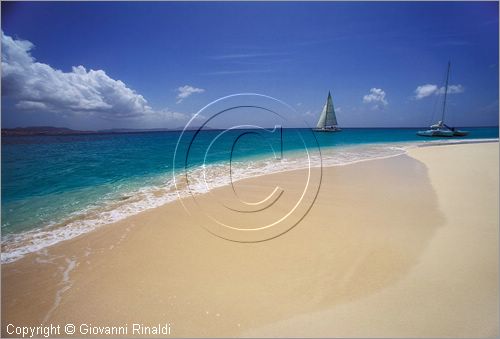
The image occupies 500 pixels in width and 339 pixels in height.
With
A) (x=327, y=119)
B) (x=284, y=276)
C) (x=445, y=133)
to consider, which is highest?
(x=327, y=119)

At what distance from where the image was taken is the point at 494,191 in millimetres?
6887

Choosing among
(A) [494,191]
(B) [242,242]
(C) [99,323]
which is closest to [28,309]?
(C) [99,323]

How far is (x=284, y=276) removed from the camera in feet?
11.0

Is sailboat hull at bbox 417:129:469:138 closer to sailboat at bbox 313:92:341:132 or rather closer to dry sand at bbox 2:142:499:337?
sailboat at bbox 313:92:341:132

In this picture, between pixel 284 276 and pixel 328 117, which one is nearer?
pixel 284 276

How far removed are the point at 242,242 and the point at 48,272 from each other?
3082 millimetres

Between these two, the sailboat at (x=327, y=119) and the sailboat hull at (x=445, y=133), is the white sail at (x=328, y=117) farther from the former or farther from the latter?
the sailboat hull at (x=445, y=133)

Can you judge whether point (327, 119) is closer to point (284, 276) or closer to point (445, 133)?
point (445, 133)

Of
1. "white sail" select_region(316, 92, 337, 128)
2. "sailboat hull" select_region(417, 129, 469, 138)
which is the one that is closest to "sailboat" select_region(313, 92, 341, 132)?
"white sail" select_region(316, 92, 337, 128)

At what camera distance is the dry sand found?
2650mm

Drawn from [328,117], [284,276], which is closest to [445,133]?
[328,117]

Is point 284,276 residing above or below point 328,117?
below

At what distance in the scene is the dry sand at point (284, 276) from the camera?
2.65m

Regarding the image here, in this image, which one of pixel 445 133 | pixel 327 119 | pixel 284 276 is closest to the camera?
pixel 284 276
